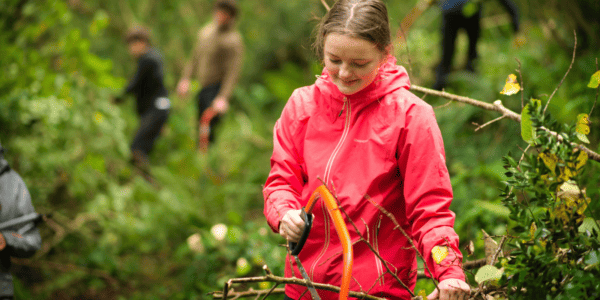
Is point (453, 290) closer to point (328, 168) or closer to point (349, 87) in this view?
point (328, 168)

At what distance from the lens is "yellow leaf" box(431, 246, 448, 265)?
4.82 feet

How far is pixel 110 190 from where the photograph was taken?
5.26m

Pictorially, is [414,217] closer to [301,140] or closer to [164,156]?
[301,140]

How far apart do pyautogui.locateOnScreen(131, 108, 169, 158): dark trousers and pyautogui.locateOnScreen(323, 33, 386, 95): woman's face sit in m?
5.07

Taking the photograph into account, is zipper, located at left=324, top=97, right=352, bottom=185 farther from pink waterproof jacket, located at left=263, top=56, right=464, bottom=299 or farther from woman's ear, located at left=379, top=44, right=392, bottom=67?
woman's ear, located at left=379, top=44, right=392, bottom=67

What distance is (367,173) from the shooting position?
172 centimetres

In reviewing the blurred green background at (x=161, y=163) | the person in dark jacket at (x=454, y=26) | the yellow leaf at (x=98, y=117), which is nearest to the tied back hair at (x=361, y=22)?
the blurred green background at (x=161, y=163)

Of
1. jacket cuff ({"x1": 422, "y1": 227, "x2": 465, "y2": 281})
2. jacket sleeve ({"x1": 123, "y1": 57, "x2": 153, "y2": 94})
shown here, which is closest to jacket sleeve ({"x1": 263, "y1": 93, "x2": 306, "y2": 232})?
jacket cuff ({"x1": 422, "y1": 227, "x2": 465, "y2": 281})

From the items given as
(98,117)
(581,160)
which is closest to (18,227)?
(581,160)

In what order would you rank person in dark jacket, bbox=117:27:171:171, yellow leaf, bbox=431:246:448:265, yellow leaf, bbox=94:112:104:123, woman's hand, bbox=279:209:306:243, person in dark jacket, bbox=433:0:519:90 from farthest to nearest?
person in dark jacket, bbox=117:27:171:171 < person in dark jacket, bbox=433:0:519:90 < yellow leaf, bbox=94:112:104:123 < woman's hand, bbox=279:209:306:243 < yellow leaf, bbox=431:246:448:265

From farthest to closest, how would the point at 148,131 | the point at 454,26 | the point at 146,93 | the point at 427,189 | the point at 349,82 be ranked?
the point at 146,93, the point at 148,131, the point at 454,26, the point at 349,82, the point at 427,189

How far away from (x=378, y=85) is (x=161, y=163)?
5.71m

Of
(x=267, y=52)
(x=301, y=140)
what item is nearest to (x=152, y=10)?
(x=267, y=52)

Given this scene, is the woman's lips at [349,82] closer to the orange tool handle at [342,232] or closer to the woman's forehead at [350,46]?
the woman's forehead at [350,46]
